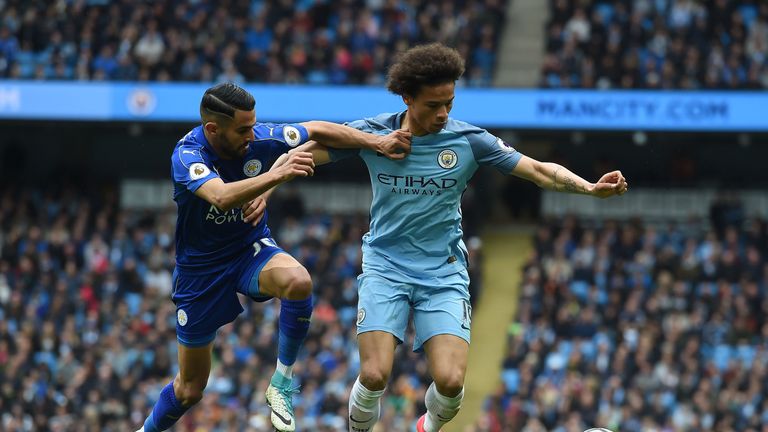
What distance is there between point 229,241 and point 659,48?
16199mm

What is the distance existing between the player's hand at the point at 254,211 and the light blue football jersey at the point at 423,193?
594mm

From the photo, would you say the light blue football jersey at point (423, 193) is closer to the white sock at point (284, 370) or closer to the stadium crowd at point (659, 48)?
the white sock at point (284, 370)

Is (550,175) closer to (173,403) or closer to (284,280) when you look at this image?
(284,280)

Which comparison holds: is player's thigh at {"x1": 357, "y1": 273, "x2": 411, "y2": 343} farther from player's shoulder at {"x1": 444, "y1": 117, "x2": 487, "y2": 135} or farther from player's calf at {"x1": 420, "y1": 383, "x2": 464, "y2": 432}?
player's shoulder at {"x1": 444, "y1": 117, "x2": 487, "y2": 135}

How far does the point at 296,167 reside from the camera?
7.83m

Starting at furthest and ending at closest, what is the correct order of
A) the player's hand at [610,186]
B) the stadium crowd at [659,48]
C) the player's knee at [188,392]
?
the stadium crowd at [659,48] < the player's knee at [188,392] < the player's hand at [610,186]

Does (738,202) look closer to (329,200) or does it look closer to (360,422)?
(329,200)

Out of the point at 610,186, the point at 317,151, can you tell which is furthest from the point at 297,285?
the point at 610,186

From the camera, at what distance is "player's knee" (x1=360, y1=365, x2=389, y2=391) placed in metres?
8.37

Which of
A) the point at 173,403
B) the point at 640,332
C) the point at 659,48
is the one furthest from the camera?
the point at 659,48

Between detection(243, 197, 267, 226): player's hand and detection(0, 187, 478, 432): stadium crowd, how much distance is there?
28.9ft

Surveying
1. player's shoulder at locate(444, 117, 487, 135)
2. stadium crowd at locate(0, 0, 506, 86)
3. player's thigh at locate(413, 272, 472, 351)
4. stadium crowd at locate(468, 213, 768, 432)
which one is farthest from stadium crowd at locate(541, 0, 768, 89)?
player's thigh at locate(413, 272, 472, 351)

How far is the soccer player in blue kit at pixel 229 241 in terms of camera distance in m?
8.36

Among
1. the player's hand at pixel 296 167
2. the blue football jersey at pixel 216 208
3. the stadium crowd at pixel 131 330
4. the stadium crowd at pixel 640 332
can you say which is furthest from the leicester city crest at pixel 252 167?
the stadium crowd at pixel 640 332
